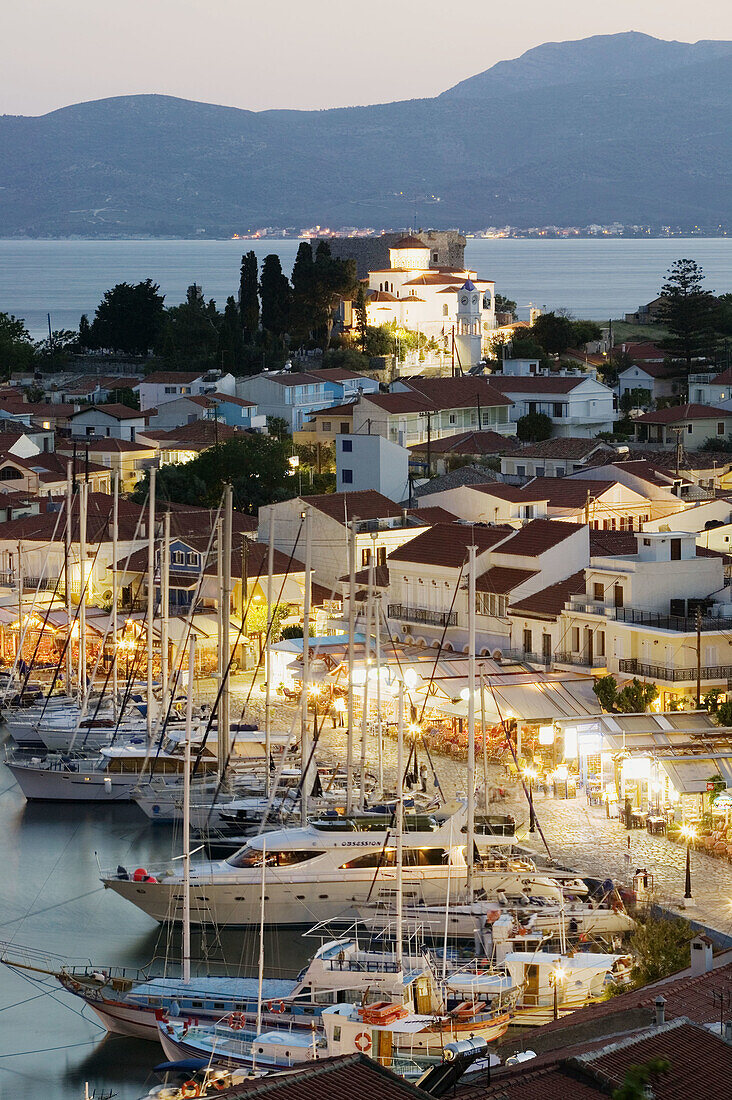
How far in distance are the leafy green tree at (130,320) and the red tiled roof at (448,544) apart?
160 feet

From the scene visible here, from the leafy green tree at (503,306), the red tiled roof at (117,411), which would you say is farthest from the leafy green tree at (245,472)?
the leafy green tree at (503,306)

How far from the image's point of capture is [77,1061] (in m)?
20.2

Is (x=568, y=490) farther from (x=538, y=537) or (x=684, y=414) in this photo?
(x=684, y=414)

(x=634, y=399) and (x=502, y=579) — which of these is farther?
(x=634, y=399)

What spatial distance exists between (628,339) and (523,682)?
2177 inches

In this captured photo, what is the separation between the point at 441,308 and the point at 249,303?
856cm

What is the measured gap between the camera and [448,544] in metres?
40.0

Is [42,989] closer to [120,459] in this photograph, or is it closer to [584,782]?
[584,782]

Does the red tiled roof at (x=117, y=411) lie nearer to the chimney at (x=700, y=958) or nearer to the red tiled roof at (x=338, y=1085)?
the chimney at (x=700, y=958)

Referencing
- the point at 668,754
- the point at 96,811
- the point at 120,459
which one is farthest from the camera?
the point at 120,459

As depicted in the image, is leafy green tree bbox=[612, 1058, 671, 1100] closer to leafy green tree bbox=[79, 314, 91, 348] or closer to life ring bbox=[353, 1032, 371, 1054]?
life ring bbox=[353, 1032, 371, 1054]

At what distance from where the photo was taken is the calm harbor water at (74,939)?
20.0 m

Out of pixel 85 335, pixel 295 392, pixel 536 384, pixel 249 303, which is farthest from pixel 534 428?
pixel 85 335

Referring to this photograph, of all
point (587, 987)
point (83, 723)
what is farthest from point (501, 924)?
point (83, 723)
